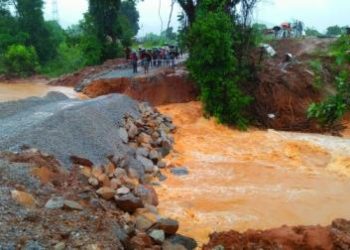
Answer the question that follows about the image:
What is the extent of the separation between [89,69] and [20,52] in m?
6.68

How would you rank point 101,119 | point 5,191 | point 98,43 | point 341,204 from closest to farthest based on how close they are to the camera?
point 5,191
point 341,204
point 101,119
point 98,43

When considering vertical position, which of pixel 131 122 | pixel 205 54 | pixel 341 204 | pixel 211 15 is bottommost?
pixel 341 204

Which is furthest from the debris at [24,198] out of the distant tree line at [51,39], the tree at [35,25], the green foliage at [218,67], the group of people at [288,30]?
the tree at [35,25]

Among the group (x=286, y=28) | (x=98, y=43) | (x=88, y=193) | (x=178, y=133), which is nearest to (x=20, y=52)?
(x=98, y=43)

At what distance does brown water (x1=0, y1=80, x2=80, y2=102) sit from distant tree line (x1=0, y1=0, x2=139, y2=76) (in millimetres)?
2393

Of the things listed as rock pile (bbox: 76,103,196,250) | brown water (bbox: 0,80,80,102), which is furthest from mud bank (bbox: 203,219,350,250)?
brown water (bbox: 0,80,80,102)

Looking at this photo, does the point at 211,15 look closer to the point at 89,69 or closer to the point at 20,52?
the point at 89,69

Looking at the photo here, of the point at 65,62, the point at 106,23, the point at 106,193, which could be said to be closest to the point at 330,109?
the point at 106,193

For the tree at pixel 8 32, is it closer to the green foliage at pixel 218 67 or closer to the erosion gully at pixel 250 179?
the green foliage at pixel 218 67

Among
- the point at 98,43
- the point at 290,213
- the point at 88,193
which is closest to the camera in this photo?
the point at 88,193

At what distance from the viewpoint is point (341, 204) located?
33.8 ft

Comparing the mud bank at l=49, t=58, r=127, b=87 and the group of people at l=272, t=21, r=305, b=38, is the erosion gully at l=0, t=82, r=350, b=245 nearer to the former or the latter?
the mud bank at l=49, t=58, r=127, b=87

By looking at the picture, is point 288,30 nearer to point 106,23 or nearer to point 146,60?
point 146,60

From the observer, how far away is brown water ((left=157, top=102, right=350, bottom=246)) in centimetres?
929
